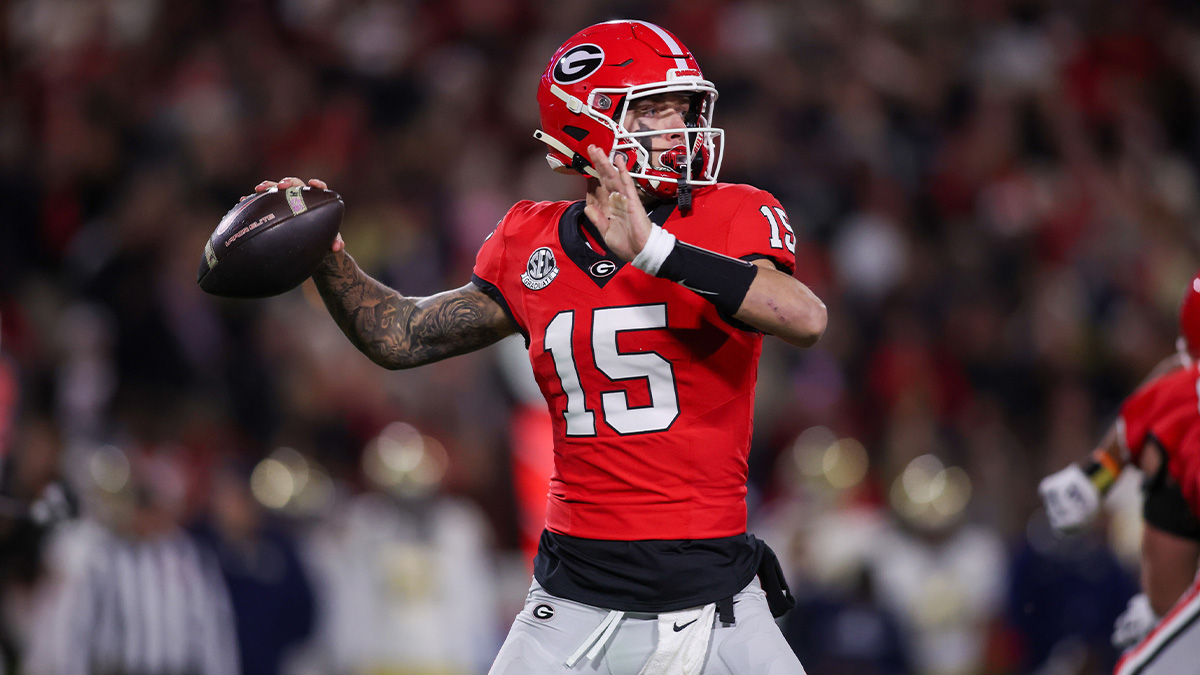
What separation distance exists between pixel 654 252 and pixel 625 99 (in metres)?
0.50

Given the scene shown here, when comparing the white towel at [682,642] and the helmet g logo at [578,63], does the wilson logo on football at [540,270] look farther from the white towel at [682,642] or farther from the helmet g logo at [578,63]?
the white towel at [682,642]

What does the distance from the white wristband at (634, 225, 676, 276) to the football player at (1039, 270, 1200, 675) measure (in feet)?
6.43

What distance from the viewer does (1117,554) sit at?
7.06 m

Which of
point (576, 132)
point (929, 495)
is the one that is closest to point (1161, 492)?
point (576, 132)

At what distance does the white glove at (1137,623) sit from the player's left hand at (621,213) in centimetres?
233

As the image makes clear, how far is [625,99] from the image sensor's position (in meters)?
3.18

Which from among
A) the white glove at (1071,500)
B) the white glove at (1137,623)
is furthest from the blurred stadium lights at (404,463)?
the white glove at (1137,623)

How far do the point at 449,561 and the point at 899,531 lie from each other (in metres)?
2.56

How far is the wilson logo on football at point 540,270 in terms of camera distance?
320 centimetres

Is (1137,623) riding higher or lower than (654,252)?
lower

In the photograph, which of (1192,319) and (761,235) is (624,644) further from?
(1192,319)

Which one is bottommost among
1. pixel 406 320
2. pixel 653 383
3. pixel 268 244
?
pixel 653 383

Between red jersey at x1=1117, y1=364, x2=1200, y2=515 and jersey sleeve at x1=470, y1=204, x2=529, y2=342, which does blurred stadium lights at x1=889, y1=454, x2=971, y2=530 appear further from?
jersey sleeve at x1=470, y1=204, x2=529, y2=342

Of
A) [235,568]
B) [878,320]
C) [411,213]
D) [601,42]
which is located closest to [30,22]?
[411,213]
